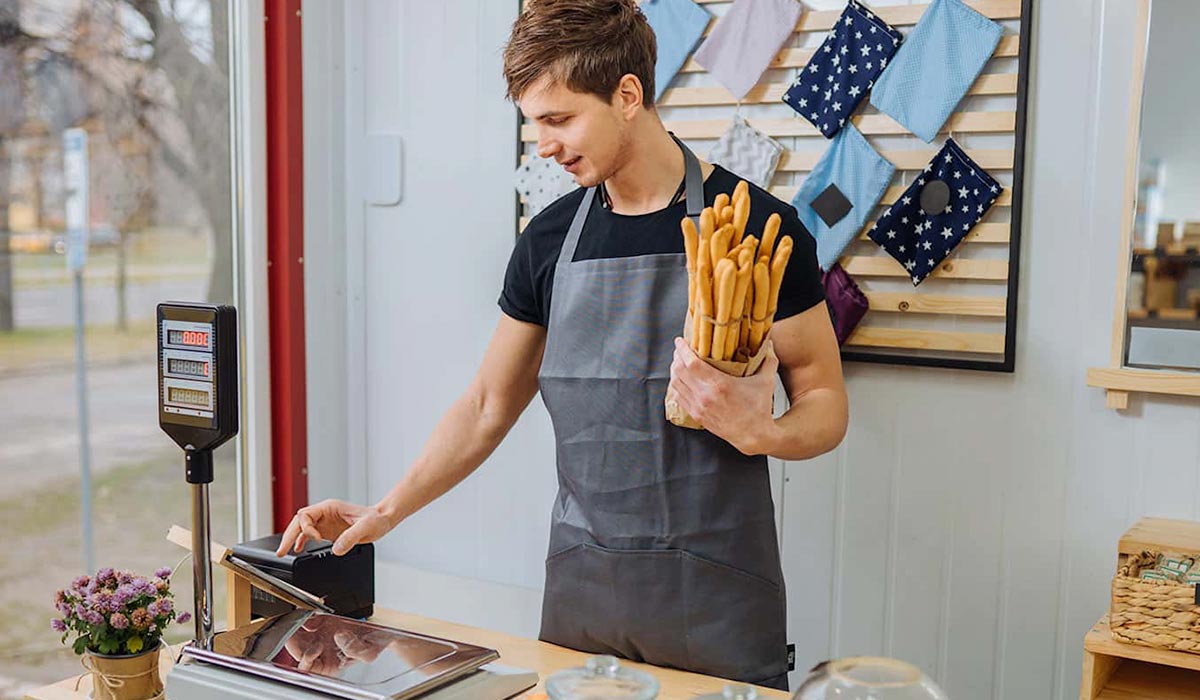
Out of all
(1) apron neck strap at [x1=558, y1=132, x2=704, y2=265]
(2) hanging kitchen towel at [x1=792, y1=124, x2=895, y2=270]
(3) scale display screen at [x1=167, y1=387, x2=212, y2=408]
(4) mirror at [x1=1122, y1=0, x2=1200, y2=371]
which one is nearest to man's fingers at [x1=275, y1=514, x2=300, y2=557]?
(3) scale display screen at [x1=167, y1=387, x2=212, y2=408]

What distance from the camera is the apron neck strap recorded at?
2.05 meters

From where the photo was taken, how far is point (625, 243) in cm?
210

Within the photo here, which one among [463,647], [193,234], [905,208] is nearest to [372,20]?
[193,234]

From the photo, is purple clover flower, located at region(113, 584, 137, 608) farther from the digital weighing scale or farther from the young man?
the young man

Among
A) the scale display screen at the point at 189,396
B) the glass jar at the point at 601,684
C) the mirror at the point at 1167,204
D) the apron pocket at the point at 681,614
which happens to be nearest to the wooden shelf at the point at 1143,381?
the mirror at the point at 1167,204

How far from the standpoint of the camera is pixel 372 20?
136 inches

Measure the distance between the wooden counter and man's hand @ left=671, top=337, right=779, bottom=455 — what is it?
0.36 meters

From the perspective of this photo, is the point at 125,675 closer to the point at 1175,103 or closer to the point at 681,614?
the point at 681,614

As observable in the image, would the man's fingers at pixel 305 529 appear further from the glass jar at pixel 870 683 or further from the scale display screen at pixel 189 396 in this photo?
the glass jar at pixel 870 683

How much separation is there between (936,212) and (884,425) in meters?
0.50

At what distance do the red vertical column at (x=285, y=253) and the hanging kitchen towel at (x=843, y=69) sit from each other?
4.64 ft

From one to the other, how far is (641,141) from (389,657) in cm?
96

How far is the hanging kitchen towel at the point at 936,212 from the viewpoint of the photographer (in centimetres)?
260

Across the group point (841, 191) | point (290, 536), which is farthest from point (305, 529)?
point (841, 191)
